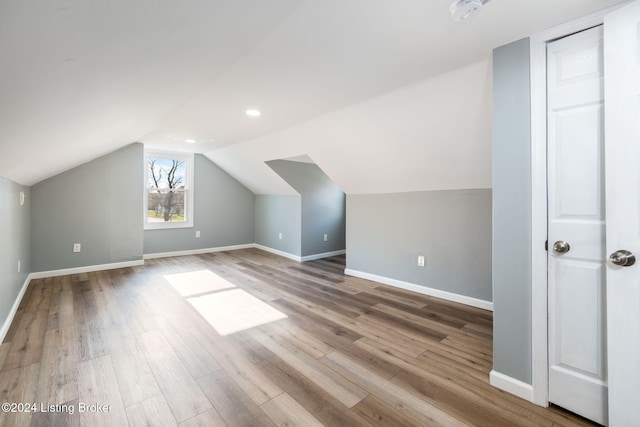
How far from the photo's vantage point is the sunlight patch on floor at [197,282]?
3.61 meters

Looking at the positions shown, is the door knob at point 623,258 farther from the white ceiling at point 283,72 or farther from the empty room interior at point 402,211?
the white ceiling at point 283,72

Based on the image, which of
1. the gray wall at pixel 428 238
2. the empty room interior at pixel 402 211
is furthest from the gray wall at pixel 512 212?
the gray wall at pixel 428 238

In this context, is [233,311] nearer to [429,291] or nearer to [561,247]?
[429,291]

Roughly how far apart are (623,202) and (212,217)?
599 cm

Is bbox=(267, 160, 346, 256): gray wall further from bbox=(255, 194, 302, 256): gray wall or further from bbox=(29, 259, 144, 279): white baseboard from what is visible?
bbox=(29, 259, 144, 279): white baseboard

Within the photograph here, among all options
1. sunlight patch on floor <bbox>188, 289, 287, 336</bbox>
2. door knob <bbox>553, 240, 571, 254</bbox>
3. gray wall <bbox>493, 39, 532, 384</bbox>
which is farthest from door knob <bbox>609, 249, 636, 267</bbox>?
sunlight patch on floor <bbox>188, 289, 287, 336</bbox>

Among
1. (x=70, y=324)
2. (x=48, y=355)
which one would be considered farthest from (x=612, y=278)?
(x=70, y=324)

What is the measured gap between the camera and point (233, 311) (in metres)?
2.94

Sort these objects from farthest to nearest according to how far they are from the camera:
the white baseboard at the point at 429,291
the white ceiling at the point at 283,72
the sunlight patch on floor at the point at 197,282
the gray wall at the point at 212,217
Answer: the gray wall at the point at 212,217
the sunlight patch on floor at the point at 197,282
the white baseboard at the point at 429,291
the white ceiling at the point at 283,72

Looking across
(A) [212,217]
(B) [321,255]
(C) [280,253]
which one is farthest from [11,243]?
(B) [321,255]

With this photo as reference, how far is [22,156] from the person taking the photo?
6.70 feet

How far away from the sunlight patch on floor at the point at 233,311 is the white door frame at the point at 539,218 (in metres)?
1.98

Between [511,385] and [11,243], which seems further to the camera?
[11,243]

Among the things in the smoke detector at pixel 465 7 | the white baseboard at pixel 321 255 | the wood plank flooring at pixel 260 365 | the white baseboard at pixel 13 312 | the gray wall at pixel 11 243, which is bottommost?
the wood plank flooring at pixel 260 365
